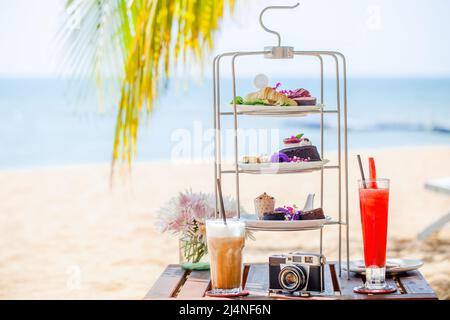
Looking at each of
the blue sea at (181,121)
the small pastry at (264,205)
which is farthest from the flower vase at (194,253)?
the blue sea at (181,121)

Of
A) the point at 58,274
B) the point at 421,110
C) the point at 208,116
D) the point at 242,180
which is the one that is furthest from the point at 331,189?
the point at 421,110

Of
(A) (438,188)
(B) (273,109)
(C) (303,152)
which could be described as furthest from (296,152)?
(A) (438,188)

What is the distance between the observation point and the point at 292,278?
1675mm

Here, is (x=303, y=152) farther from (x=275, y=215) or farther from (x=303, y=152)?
(x=275, y=215)

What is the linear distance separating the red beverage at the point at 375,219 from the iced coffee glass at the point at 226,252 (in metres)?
0.27

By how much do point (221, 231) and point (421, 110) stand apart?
12252 mm

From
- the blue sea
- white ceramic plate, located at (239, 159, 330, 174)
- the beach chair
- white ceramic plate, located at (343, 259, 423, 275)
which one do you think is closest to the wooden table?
white ceramic plate, located at (343, 259, 423, 275)

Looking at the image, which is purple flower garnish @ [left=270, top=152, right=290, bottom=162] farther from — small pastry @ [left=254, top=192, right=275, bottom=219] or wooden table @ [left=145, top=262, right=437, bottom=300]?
wooden table @ [left=145, top=262, right=437, bottom=300]

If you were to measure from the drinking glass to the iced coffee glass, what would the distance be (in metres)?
0.26

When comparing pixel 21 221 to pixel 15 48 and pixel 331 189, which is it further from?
pixel 15 48

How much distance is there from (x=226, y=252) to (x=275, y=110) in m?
0.40

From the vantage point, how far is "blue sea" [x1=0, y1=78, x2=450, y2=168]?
10.9 meters
